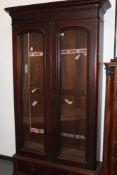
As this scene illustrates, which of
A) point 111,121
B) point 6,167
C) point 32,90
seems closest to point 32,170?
point 6,167

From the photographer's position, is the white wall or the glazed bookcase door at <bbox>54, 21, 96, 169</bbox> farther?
the white wall

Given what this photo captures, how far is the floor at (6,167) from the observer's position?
281 cm

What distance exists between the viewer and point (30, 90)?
8.50 ft

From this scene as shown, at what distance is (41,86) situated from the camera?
2.49m

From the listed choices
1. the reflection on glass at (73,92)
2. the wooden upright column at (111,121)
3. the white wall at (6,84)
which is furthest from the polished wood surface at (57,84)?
the white wall at (6,84)

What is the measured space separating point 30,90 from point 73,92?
1.79 feet

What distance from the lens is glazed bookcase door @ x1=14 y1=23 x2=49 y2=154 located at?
246 cm

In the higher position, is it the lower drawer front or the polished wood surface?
the polished wood surface

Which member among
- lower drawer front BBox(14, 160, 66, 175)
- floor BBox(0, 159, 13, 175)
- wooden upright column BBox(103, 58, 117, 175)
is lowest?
floor BBox(0, 159, 13, 175)

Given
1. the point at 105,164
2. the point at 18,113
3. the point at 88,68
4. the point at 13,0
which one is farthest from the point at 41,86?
the point at 13,0

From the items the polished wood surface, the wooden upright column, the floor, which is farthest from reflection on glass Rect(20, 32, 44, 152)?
the wooden upright column

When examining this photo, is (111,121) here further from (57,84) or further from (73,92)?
(57,84)

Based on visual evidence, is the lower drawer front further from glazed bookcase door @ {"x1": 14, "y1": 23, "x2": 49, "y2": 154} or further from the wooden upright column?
the wooden upright column

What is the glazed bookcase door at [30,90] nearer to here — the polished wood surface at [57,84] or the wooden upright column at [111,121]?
the polished wood surface at [57,84]
